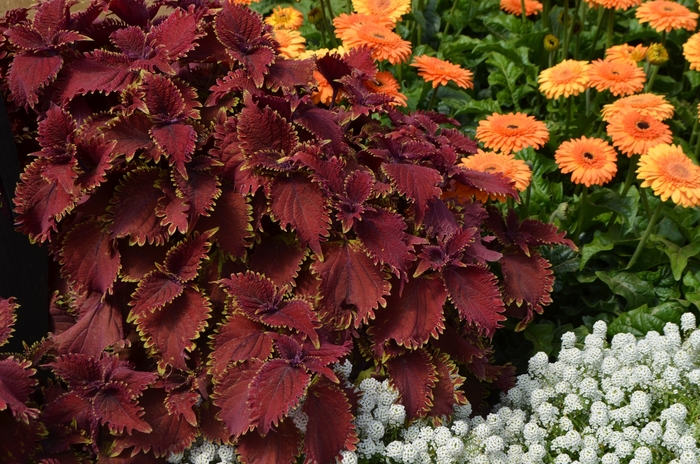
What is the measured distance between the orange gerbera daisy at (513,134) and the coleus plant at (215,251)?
20.0 inches

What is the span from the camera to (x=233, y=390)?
1542mm

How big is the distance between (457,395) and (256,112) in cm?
70

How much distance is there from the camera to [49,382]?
65.5 inches

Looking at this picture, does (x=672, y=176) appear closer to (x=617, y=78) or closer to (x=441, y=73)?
(x=617, y=78)

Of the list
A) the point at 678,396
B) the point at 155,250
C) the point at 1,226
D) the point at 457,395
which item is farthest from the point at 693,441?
the point at 1,226

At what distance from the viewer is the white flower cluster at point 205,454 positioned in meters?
1.60

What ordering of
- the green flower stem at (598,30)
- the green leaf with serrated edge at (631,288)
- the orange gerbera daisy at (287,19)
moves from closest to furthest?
the green leaf with serrated edge at (631,288) → the orange gerbera daisy at (287,19) → the green flower stem at (598,30)

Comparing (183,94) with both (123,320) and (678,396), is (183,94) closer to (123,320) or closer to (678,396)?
(123,320)

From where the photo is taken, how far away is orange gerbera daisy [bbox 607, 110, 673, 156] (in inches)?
86.1

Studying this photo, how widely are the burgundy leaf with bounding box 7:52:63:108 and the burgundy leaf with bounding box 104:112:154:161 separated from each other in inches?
6.9

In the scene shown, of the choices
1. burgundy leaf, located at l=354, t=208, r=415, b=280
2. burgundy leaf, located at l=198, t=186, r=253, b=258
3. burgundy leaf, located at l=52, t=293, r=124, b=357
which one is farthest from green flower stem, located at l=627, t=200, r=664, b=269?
burgundy leaf, located at l=52, t=293, r=124, b=357

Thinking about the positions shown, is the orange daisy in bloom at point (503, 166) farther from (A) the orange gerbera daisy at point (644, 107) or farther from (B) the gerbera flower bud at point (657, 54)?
(B) the gerbera flower bud at point (657, 54)

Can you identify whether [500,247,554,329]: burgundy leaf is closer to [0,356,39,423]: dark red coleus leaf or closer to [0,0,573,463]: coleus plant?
[0,0,573,463]: coleus plant

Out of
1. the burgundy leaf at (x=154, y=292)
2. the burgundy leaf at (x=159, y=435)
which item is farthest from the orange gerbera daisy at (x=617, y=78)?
the burgundy leaf at (x=159, y=435)
